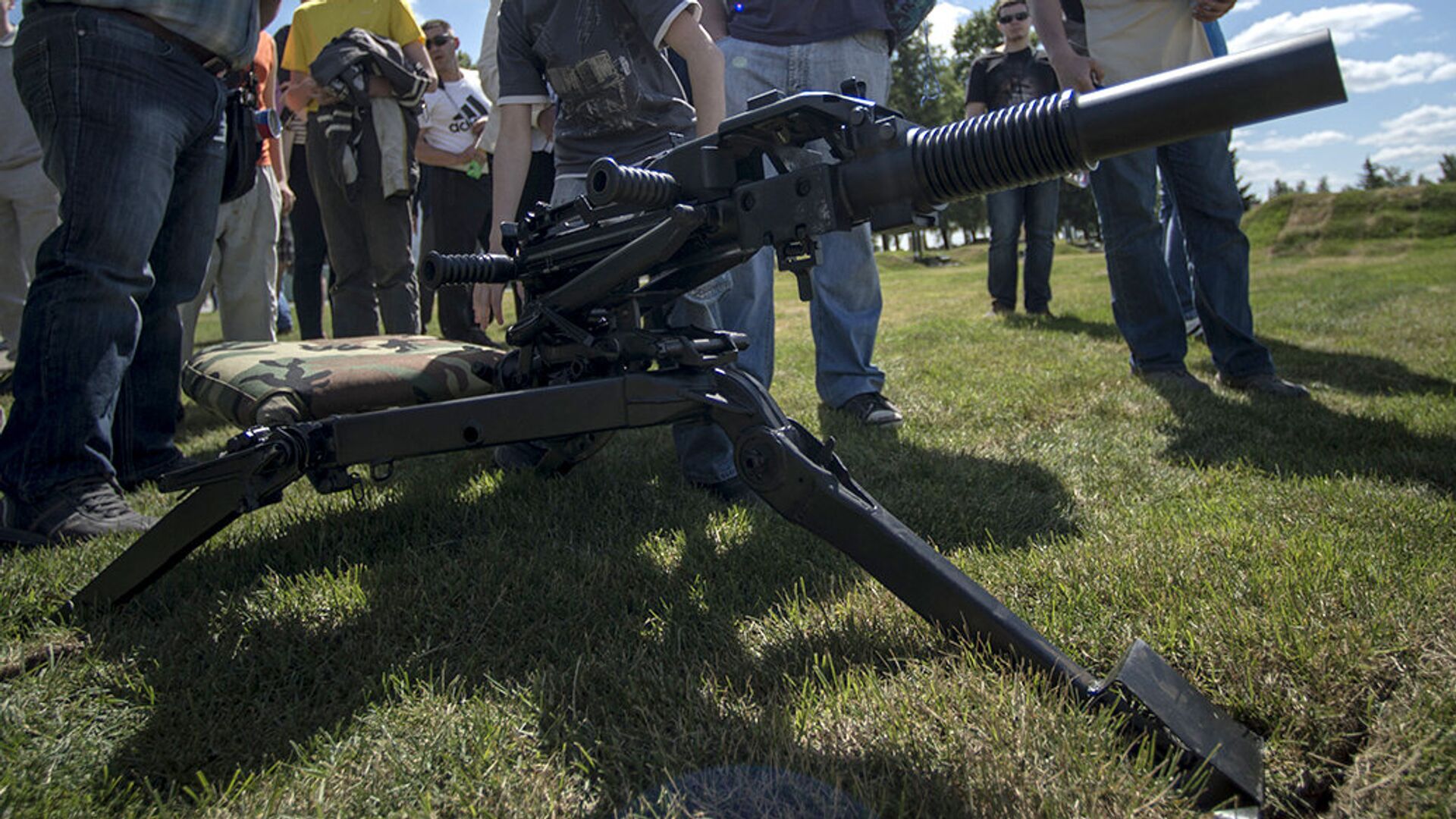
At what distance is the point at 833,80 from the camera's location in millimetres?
3781

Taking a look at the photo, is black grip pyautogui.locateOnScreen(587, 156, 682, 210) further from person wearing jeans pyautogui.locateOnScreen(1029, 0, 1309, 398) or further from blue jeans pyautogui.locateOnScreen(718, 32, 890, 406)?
person wearing jeans pyautogui.locateOnScreen(1029, 0, 1309, 398)

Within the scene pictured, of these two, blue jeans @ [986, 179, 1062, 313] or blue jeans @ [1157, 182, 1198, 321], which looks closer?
blue jeans @ [1157, 182, 1198, 321]

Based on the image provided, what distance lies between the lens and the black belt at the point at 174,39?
2.54 m

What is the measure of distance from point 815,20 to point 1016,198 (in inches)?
175

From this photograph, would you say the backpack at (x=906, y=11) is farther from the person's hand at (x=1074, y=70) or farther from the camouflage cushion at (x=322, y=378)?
the camouflage cushion at (x=322, y=378)

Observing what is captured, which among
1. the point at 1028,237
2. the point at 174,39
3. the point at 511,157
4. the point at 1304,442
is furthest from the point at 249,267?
the point at 1028,237

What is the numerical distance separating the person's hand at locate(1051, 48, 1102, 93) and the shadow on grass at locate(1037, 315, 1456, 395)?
1697mm

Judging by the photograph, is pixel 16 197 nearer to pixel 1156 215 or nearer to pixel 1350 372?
pixel 1156 215

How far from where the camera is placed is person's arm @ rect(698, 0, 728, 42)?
155 inches

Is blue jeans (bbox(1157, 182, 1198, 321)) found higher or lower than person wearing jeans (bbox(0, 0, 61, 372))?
lower

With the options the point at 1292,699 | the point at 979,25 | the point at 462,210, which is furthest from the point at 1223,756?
the point at 979,25

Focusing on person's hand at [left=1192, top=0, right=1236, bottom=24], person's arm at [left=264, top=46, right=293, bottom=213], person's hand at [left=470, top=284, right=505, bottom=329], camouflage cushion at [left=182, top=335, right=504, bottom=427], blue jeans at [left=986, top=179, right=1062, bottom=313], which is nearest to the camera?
camouflage cushion at [left=182, top=335, right=504, bottom=427]

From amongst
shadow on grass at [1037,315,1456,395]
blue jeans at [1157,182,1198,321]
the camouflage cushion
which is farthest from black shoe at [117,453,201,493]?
shadow on grass at [1037,315,1456,395]

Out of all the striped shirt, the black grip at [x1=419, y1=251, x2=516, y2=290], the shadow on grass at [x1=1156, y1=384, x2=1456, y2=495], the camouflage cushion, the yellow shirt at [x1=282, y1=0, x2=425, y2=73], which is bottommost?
the shadow on grass at [x1=1156, y1=384, x2=1456, y2=495]
